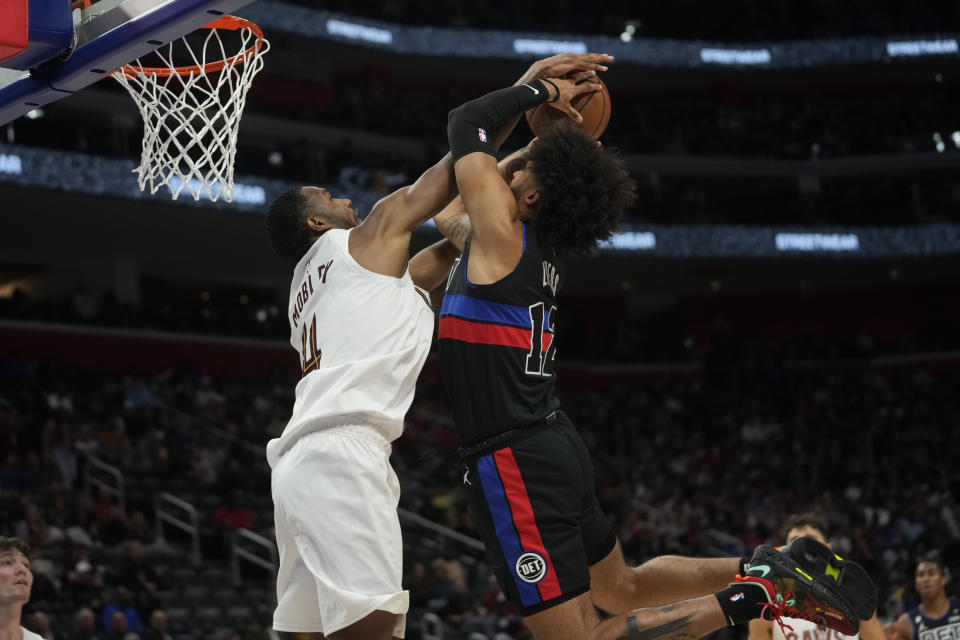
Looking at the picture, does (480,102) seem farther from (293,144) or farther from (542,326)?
(293,144)

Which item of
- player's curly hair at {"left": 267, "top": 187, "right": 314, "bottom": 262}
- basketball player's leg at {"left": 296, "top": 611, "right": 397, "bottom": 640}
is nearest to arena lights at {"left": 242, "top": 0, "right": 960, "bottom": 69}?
player's curly hair at {"left": 267, "top": 187, "right": 314, "bottom": 262}

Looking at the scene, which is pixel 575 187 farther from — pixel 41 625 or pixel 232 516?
pixel 232 516

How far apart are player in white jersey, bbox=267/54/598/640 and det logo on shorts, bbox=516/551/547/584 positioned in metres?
0.44

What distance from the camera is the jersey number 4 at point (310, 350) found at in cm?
430

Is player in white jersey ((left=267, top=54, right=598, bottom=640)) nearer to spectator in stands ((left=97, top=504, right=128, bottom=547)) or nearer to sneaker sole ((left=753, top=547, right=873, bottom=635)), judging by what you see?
sneaker sole ((left=753, top=547, right=873, bottom=635))

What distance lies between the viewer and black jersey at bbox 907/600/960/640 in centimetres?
748

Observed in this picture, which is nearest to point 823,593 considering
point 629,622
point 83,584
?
point 629,622

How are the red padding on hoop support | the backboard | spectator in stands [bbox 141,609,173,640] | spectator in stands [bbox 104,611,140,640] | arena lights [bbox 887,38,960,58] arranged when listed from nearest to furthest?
the backboard
the red padding on hoop support
spectator in stands [bbox 104,611,140,640]
spectator in stands [bbox 141,609,173,640]
arena lights [bbox 887,38,960,58]

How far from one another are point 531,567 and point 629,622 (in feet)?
1.30

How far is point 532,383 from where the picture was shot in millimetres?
4395

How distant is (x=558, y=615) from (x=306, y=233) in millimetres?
1656

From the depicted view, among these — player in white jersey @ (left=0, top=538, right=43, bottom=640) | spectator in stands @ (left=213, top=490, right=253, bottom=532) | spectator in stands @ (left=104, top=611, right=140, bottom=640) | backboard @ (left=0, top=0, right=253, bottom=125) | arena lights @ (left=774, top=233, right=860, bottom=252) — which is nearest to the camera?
backboard @ (left=0, top=0, right=253, bottom=125)

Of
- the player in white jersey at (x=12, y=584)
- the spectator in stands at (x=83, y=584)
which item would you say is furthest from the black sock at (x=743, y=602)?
the spectator in stands at (x=83, y=584)

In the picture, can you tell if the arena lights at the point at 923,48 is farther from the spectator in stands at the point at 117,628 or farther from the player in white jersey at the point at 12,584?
the player in white jersey at the point at 12,584
